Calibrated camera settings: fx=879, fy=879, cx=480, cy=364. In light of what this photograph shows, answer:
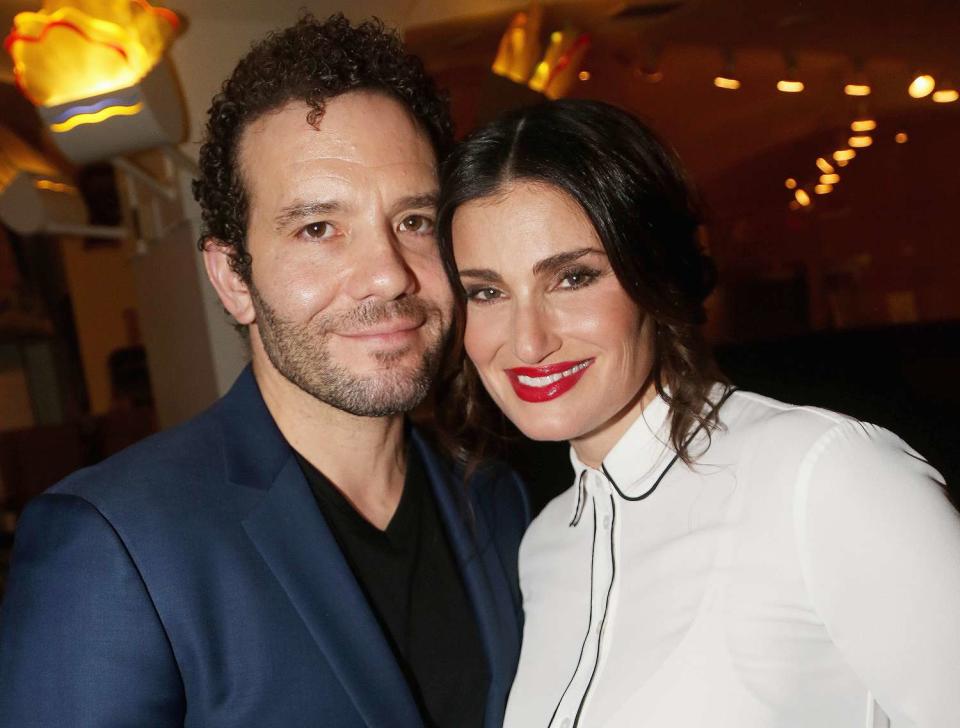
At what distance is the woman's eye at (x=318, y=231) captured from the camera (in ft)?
5.05

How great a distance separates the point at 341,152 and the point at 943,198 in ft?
4.83

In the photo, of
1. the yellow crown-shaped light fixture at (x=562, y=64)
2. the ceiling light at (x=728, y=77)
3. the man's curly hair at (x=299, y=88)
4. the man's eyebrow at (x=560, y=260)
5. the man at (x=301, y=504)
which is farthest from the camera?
the yellow crown-shaped light fixture at (x=562, y=64)

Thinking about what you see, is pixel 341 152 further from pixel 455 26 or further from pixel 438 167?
pixel 455 26

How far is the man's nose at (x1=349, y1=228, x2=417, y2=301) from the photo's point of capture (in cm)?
151

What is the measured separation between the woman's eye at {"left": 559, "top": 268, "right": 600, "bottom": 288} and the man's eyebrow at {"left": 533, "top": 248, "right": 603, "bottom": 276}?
2 centimetres

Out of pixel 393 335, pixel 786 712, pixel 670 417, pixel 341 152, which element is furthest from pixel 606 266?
pixel 786 712

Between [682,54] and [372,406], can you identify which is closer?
[372,406]

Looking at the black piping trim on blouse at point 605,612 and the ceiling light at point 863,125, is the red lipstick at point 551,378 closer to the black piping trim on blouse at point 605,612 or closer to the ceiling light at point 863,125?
the black piping trim on blouse at point 605,612

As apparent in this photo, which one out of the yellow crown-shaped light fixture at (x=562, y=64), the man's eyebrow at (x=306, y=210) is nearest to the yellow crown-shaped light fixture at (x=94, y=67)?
the yellow crown-shaped light fixture at (x=562, y=64)

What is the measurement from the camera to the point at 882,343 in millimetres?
2205

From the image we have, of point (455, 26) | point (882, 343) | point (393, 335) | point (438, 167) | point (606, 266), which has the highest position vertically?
point (455, 26)

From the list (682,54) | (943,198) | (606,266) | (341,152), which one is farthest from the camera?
(682,54)

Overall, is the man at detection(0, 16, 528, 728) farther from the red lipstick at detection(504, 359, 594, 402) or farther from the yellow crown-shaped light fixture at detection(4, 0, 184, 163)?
the yellow crown-shaped light fixture at detection(4, 0, 184, 163)

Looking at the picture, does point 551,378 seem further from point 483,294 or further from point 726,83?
point 726,83
